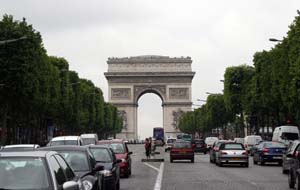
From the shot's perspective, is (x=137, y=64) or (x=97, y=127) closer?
(x=97, y=127)

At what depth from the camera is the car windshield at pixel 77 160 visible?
687 inches

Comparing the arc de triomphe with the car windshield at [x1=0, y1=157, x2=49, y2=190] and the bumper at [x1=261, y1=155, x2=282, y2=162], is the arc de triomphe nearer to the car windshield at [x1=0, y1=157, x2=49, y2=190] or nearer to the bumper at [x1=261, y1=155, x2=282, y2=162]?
the bumper at [x1=261, y1=155, x2=282, y2=162]

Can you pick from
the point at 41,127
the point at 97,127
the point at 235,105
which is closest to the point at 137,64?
the point at 97,127

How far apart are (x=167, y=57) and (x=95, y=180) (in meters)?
181

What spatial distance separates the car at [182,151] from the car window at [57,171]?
1716 inches

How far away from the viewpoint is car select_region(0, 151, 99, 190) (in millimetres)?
10805

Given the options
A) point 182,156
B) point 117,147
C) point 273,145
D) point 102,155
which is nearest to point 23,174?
point 102,155

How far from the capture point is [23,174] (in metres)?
11.1

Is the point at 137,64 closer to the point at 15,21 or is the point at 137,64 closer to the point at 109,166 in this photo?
the point at 15,21

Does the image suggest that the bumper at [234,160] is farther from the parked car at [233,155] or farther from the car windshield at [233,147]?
the car windshield at [233,147]

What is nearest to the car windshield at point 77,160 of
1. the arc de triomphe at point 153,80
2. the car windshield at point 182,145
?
the car windshield at point 182,145

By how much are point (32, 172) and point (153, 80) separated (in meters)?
184

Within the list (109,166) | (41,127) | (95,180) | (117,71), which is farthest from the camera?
(117,71)

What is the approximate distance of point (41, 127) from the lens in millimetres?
88688
